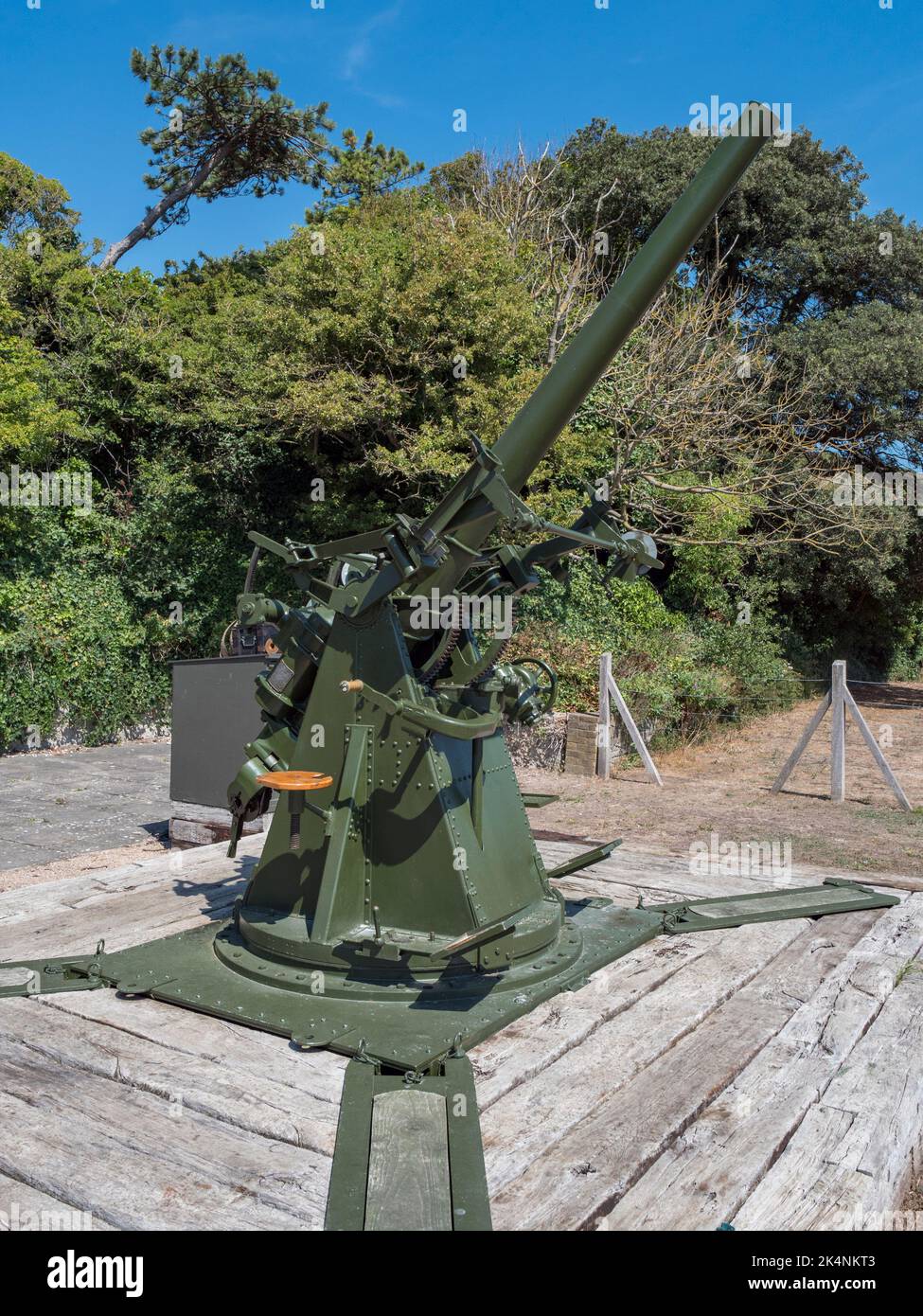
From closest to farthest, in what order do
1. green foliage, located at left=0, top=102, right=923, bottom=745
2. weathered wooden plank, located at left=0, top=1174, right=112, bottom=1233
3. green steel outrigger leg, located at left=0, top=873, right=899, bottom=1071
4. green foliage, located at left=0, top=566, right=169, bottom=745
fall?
weathered wooden plank, located at left=0, top=1174, right=112, bottom=1233, green steel outrigger leg, located at left=0, top=873, right=899, bottom=1071, green foliage, located at left=0, top=566, right=169, bottom=745, green foliage, located at left=0, top=102, right=923, bottom=745

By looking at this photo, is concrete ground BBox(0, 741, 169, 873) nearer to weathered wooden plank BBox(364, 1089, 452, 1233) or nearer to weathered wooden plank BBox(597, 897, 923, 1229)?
weathered wooden plank BBox(364, 1089, 452, 1233)

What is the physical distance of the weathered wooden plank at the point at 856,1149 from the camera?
10.5 ft

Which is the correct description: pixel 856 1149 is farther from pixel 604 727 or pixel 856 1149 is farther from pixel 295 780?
pixel 604 727

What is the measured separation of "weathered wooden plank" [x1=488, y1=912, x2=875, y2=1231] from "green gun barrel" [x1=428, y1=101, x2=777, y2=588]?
232 centimetres

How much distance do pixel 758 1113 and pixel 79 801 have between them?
8806 millimetres

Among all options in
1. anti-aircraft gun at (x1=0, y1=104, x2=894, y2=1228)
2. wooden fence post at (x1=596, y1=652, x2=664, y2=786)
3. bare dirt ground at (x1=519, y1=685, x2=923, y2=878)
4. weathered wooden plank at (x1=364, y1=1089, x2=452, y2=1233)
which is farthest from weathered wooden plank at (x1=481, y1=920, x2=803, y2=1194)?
wooden fence post at (x1=596, y1=652, x2=664, y2=786)

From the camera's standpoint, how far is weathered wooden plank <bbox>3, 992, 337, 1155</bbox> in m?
3.64

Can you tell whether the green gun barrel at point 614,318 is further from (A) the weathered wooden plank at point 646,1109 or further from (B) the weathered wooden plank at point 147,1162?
(B) the weathered wooden plank at point 147,1162

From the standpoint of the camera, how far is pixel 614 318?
4.27 meters

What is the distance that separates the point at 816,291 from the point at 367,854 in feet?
73.3

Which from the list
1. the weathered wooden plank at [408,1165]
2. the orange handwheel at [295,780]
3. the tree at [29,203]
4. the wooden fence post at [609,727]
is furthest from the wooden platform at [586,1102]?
the tree at [29,203]

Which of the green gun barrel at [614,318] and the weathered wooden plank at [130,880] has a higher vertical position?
the green gun barrel at [614,318]
